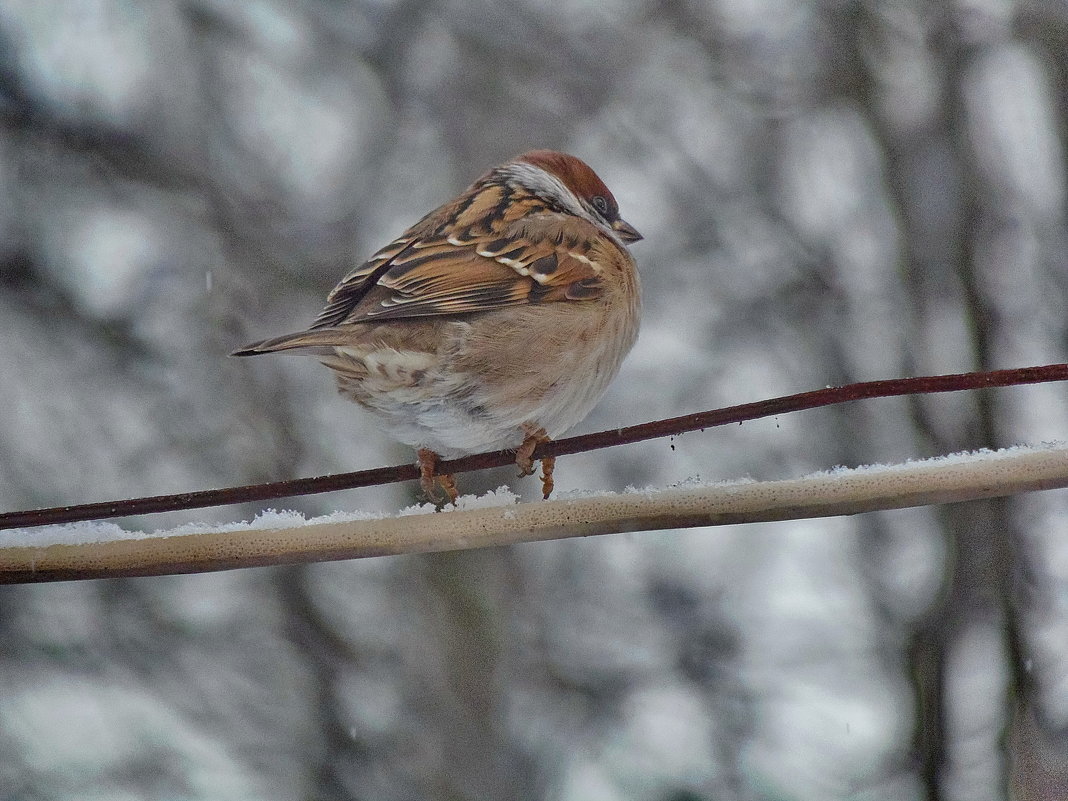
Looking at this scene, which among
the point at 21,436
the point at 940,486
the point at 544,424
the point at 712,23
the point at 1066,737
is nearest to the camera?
the point at 940,486

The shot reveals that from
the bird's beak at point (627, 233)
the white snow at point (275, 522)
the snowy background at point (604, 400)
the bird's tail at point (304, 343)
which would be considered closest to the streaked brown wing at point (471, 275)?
the bird's tail at point (304, 343)

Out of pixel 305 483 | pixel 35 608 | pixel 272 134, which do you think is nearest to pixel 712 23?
pixel 272 134

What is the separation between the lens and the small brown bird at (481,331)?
3.01 meters

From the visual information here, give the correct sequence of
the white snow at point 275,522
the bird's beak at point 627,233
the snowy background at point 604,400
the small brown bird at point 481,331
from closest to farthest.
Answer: the white snow at point 275,522, the small brown bird at point 481,331, the bird's beak at point 627,233, the snowy background at point 604,400

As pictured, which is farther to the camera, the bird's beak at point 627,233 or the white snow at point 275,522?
the bird's beak at point 627,233

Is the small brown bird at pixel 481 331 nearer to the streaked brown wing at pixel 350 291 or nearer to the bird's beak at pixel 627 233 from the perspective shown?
the streaked brown wing at pixel 350 291

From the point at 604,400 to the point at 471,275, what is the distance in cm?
353

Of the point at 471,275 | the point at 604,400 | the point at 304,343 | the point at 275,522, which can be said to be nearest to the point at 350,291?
the point at 471,275

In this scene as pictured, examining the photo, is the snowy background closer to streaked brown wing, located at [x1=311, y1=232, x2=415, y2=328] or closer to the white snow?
streaked brown wing, located at [x1=311, y1=232, x2=415, y2=328]

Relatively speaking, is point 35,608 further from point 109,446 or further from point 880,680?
point 880,680

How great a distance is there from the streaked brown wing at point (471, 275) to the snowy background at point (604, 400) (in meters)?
3.19

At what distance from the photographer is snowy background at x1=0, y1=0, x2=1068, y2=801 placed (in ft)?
20.7

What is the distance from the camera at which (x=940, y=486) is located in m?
1.81

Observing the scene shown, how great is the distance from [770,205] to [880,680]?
3253mm
